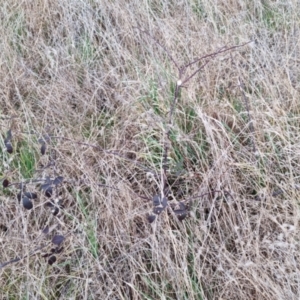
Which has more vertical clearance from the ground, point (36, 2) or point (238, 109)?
point (36, 2)

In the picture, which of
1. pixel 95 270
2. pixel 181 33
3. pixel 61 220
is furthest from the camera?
pixel 181 33

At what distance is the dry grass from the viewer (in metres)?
1.28

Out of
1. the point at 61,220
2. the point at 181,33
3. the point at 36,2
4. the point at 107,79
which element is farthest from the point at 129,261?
the point at 36,2

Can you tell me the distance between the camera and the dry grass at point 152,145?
1.28 metres

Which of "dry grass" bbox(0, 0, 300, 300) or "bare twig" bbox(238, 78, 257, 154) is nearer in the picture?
"dry grass" bbox(0, 0, 300, 300)

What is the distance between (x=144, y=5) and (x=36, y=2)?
57cm

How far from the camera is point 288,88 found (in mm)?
1682

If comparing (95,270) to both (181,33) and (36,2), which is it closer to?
(181,33)

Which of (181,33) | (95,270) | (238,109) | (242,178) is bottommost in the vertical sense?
(95,270)

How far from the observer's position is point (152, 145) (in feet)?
5.26

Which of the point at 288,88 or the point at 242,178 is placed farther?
the point at 288,88

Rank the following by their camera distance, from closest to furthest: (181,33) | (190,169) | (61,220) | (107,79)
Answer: (61,220) < (190,169) < (107,79) < (181,33)

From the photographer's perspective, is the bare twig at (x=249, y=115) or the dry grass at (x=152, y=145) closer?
the dry grass at (x=152, y=145)

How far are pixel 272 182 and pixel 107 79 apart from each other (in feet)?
2.81
